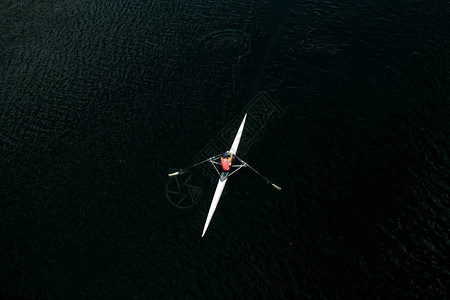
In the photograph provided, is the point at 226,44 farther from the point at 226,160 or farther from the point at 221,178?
the point at 221,178


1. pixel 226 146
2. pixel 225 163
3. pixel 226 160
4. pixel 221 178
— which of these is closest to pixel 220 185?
pixel 221 178

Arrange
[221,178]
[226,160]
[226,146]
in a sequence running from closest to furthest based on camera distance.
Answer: [226,160], [221,178], [226,146]

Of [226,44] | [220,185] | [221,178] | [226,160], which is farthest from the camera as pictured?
[226,44]

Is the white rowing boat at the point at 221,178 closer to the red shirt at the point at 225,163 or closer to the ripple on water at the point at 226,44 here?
the red shirt at the point at 225,163

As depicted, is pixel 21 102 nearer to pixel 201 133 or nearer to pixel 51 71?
pixel 51 71

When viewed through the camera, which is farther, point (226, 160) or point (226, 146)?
point (226, 146)

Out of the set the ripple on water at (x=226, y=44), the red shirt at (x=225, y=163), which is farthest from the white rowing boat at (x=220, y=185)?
→ the ripple on water at (x=226, y=44)
